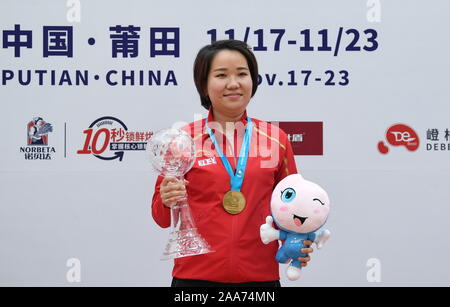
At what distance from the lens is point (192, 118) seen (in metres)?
2.80

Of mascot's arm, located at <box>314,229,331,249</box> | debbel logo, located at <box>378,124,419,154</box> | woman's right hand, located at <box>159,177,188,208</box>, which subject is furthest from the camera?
debbel logo, located at <box>378,124,419,154</box>

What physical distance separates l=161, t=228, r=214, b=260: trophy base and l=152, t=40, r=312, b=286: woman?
0.08ft

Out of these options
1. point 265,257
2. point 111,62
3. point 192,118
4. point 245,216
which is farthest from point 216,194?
point 111,62

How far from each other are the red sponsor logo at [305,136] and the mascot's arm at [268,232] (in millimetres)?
1295

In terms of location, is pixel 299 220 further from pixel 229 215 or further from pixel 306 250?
pixel 229 215

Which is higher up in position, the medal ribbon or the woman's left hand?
the medal ribbon

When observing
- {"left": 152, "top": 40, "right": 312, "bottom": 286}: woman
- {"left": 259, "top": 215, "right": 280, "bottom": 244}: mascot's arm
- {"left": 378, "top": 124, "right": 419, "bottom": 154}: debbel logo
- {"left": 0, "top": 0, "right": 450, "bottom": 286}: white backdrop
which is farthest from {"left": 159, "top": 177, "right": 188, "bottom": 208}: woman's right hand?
{"left": 378, "top": 124, "right": 419, "bottom": 154}: debbel logo

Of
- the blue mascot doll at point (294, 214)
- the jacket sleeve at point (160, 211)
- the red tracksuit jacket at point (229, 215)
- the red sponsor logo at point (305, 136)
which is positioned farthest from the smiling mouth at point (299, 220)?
the red sponsor logo at point (305, 136)

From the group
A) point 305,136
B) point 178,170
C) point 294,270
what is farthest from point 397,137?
point 178,170

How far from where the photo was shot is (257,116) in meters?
2.80

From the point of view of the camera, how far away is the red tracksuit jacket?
1508mm

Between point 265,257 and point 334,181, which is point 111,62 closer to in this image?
point 334,181

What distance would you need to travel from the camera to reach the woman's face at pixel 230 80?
1.58m

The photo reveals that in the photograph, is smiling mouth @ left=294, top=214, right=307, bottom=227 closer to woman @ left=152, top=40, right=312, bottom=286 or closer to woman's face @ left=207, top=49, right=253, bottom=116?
woman @ left=152, top=40, right=312, bottom=286
